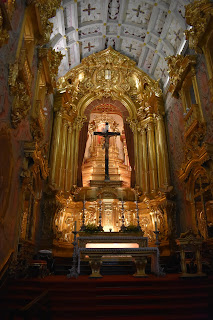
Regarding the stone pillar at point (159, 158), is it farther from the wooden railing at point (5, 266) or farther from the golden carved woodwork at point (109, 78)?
the wooden railing at point (5, 266)

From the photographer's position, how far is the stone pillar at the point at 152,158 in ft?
41.4

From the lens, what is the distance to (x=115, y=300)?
165 inches

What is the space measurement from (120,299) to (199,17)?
9.02 m

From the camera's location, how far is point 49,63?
1002 cm

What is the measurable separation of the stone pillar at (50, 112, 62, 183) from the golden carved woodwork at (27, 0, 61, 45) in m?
4.54

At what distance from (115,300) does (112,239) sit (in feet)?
11.1

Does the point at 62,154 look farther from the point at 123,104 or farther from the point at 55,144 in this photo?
the point at 123,104

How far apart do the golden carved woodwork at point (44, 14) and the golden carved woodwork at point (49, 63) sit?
0.38 m

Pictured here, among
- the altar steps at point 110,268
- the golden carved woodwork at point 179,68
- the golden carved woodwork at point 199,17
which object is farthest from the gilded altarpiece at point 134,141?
the golden carved woodwork at point 199,17

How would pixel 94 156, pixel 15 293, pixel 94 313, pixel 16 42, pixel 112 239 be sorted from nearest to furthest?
pixel 94 313, pixel 15 293, pixel 16 42, pixel 112 239, pixel 94 156

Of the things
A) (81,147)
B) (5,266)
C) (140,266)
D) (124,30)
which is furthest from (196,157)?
(124,30)

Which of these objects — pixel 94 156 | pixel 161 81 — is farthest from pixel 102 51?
pixel 94 156

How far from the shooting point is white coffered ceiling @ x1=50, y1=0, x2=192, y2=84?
12.1 meters

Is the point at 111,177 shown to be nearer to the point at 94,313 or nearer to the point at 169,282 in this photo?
the point at 169,282
